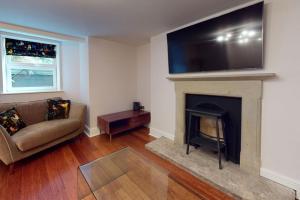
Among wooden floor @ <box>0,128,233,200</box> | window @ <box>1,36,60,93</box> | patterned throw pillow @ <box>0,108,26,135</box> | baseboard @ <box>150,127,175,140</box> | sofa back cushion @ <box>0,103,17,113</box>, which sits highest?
window @ <box>1,36,60,93</box>

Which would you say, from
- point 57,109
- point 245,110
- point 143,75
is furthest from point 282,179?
point 57,109

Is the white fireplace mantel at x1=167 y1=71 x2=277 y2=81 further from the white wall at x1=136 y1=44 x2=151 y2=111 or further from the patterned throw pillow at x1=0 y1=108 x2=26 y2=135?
the patterned throw pillow at x1=0 y1=108 x2=26 y2=135

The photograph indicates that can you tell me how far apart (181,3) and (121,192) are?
2235mm

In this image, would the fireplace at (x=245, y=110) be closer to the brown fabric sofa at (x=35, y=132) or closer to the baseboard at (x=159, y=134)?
the baseboard at (x=159, y=134)

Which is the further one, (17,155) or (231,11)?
(17,155)

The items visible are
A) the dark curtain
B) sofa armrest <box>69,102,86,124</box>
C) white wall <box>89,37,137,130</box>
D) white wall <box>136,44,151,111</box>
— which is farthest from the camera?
white wall <box>136,44,151,111</box>

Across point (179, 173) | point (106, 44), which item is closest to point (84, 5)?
point (106, 44)

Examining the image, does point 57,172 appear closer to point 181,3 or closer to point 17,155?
point 17,155

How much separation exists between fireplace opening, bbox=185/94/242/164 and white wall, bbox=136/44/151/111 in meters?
1.52

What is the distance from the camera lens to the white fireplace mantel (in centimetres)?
164

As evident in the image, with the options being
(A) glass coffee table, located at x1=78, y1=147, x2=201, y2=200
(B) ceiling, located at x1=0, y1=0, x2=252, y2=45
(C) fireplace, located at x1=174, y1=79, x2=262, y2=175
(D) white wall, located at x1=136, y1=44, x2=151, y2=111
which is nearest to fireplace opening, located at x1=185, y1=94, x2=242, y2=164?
(C) fireplace, located at x1=174, y1=79, x2=262, y2=175

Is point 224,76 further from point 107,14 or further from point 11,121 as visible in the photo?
point 11,121

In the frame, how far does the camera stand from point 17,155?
6.42 feet

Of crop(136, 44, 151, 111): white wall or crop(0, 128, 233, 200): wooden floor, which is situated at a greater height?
crop(136, 44, 151, 111): white wall
